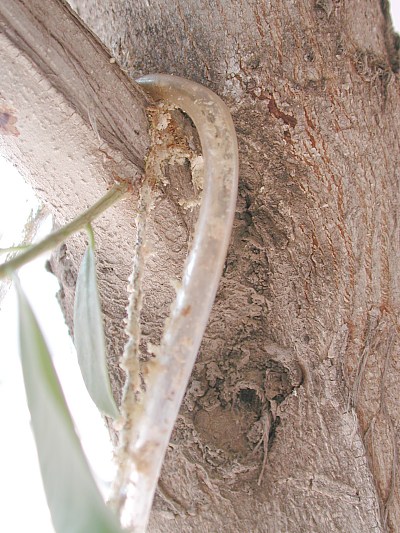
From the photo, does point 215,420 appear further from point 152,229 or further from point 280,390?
point 152,229

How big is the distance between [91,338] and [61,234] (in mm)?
100

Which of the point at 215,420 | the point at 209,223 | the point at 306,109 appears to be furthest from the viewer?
the point at 215,420

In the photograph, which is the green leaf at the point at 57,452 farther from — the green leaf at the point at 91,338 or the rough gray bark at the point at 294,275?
the rough gray bark at the point at 294,275

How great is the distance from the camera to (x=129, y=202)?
1.80 feet

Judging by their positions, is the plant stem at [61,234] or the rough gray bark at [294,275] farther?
the rough gray bark at [294,275]

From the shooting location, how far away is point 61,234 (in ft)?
1.46

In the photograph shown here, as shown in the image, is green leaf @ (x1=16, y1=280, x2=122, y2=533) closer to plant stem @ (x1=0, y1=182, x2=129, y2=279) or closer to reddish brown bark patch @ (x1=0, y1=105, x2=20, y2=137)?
plant stem @ (x1=0, y1=182, x2=129, y2=279)

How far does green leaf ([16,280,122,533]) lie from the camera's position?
1.03 feet

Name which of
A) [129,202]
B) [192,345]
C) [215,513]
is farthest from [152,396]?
[215,513]

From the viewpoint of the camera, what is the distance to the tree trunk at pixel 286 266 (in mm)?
557

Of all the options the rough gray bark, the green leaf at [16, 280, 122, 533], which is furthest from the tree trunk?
the green leaf at [16, 280, 122, 533]

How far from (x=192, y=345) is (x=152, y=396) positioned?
1.6 inches

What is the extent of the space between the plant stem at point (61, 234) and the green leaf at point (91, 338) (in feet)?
0.05

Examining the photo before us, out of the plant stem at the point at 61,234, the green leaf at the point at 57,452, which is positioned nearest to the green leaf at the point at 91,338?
the plant stem at the point at 61,234
